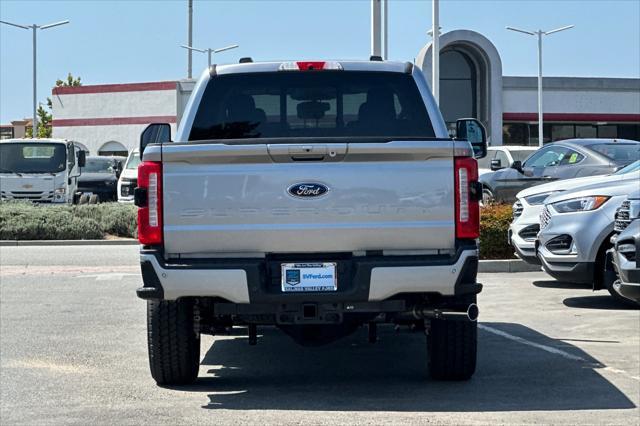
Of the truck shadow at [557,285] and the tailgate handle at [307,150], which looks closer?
the tailgate handle at [307,150]

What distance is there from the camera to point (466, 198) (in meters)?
7.22

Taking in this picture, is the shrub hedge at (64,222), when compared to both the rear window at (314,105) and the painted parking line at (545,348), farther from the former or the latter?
the rear window at (314,105)

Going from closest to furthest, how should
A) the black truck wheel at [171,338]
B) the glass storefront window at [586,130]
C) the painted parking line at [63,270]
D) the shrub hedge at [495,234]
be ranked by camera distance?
the black truck wheel at [171,338], the shrub hedge at [495,234], the painted parking line at [63,270], the glass storefront window at [586,130]

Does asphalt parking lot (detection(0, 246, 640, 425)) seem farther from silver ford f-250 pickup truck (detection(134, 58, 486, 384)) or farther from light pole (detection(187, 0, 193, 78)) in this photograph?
light pole (detection(187, 0, 193, 78))

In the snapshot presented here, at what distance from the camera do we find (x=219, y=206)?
23.5 feet

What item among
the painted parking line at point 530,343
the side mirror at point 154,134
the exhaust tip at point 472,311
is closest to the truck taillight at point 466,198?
the exhaust tip at point 472,311

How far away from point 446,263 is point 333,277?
28.5 inches

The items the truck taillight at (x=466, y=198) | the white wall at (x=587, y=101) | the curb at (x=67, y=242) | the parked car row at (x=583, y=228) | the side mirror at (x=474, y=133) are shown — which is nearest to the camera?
the truck taillight at (x=466, y=198)

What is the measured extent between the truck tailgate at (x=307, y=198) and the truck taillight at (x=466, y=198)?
0.17ft

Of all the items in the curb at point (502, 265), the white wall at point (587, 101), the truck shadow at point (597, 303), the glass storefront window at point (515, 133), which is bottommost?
the truck shadow at point (597, 303)

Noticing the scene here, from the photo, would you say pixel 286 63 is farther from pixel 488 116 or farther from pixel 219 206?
pixel 488 116

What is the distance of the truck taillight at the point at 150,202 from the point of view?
23.5 feet

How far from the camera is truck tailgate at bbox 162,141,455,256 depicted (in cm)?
716

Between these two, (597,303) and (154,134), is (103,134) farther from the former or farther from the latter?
(154,134)
